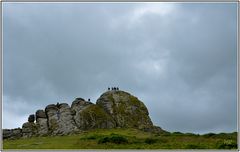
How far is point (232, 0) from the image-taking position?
27094 millimetres

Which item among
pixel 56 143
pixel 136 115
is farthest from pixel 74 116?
pixel 56 143

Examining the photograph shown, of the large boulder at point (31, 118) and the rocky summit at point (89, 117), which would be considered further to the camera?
the large boulder at point (31, 118)

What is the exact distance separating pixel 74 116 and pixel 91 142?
1751 centimetres

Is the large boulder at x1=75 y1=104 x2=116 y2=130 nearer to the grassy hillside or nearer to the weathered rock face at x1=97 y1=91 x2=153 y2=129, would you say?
the weathered rock face at x1=97 y1=91 x2=153 y2=129

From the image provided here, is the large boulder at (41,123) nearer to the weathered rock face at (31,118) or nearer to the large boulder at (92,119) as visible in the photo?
the weathered rock face at (31,118)

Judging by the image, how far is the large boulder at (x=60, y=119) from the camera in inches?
2504

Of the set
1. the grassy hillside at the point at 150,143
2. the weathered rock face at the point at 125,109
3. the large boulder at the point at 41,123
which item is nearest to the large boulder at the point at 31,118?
the large boulder at the point at 41,123

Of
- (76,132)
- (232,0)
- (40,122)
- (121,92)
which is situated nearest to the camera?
(232,0)

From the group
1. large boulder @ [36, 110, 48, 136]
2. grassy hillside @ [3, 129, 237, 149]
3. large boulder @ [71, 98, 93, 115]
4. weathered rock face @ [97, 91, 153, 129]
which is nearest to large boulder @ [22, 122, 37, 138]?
large boulder @ [36, 110, 48, 136]

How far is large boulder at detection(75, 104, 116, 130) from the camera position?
6594cm

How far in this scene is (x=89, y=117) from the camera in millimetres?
66750

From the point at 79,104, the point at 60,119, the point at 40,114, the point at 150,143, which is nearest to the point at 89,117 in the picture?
the point at 60,119

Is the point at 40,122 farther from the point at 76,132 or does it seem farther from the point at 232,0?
the point at 232,0

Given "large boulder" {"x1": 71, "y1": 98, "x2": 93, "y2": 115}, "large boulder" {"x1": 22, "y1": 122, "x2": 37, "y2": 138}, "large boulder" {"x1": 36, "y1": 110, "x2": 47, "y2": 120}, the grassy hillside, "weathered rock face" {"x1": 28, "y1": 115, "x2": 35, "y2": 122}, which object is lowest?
the grassy hillside
